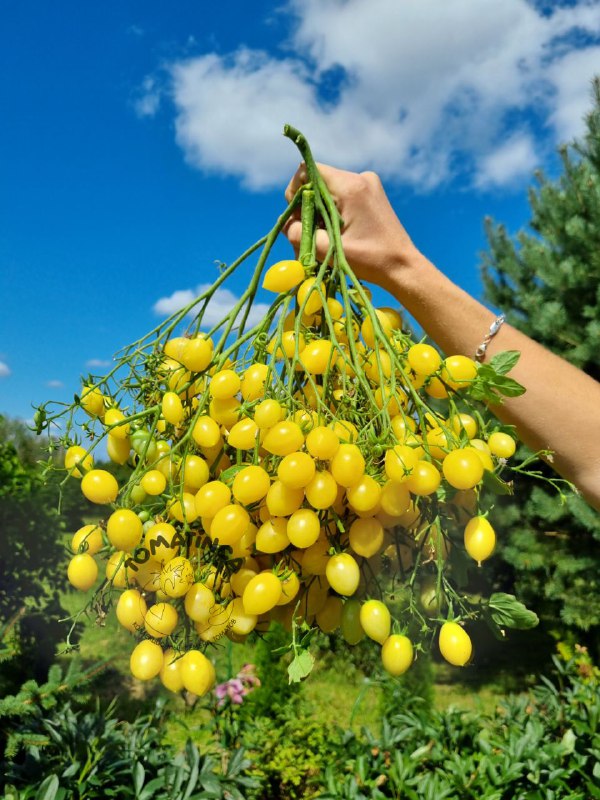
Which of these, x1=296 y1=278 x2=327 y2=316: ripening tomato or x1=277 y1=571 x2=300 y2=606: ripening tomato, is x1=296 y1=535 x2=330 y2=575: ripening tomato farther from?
x1=296 y1=278 x2=327 y2=316: ripening tomato

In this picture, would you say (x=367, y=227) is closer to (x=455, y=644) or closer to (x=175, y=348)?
(x=175, y=348)

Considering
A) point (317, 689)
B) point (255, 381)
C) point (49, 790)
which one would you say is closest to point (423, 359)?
point (255, 381)

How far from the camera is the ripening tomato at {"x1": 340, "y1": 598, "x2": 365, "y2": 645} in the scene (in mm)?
613

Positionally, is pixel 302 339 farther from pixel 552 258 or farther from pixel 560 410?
pixel 552 258

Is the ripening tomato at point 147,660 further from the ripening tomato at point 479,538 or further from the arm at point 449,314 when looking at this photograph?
the arm at point 449,314

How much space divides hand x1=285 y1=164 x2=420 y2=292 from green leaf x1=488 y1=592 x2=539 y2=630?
48cm

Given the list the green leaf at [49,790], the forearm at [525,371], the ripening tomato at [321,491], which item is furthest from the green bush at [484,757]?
the ripening tomato at [321,491]

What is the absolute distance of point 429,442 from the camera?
1.93 ft

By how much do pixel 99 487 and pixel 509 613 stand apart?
0.39m

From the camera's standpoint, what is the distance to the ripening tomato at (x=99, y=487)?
0.62 metres

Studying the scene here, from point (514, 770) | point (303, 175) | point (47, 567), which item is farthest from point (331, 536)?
point (47, 567)

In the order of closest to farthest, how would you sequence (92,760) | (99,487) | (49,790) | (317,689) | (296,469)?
(296,469) < (99,487) < (49,790) < (92,760) < (317,689)

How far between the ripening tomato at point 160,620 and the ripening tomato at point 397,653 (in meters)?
0.19

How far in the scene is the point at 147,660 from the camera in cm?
60
